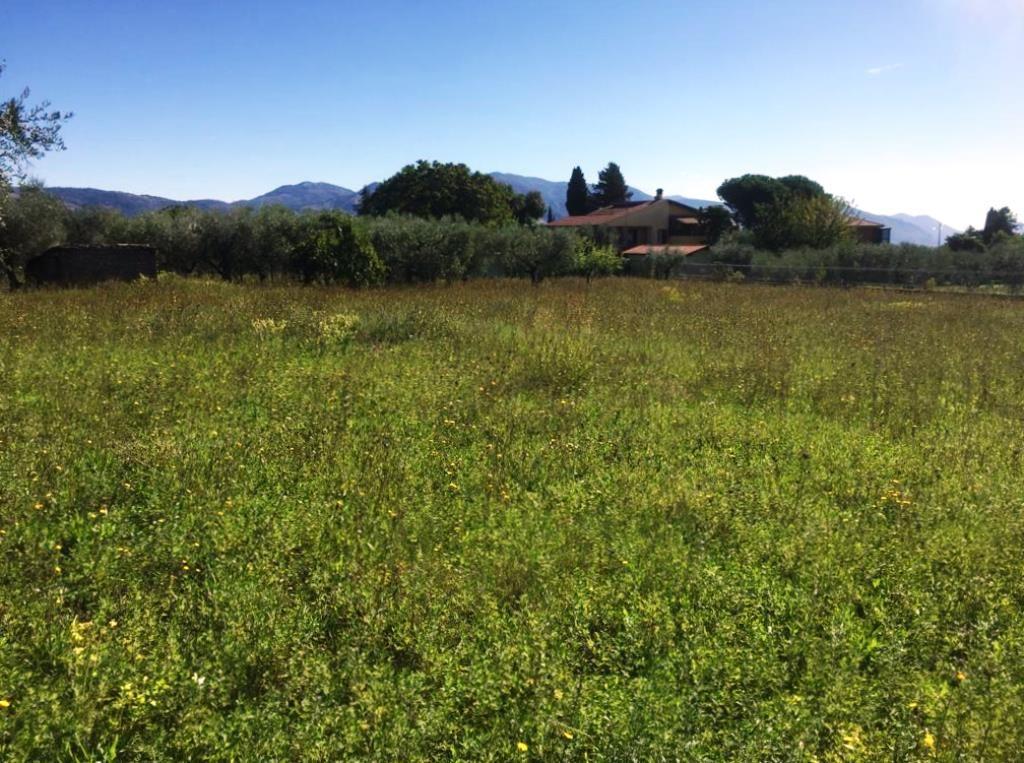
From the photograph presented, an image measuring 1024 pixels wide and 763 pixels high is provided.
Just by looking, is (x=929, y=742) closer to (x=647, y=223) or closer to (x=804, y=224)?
(x=804, y=224)

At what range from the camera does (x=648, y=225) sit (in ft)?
221

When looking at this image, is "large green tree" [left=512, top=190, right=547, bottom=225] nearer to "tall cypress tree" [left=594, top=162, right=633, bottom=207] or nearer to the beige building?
the beige building

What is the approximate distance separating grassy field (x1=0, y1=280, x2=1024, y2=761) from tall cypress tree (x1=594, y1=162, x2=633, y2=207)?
A: 3264 inches

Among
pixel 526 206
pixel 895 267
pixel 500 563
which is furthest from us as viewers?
pixel 526 206

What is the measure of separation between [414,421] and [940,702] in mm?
5175

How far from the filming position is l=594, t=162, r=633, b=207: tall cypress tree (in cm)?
8731

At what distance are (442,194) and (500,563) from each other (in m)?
52.6

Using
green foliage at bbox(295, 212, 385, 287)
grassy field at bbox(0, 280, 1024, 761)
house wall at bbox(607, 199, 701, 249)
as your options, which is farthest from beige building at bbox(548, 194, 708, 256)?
grassy field at bbox(0, 280, 1024, 761)

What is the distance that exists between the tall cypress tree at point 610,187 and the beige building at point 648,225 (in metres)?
16.6

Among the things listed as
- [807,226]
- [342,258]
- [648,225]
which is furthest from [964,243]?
[342,258]

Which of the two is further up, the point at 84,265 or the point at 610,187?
the point at 610,187

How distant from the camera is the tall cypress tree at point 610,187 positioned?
8731 centimetres

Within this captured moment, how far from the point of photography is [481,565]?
4273 millimetres

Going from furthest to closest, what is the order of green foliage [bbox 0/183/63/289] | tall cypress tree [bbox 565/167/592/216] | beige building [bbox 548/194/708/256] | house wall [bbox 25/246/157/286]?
tall cypress tree [bbox 565/167/592/216], beige building [bbox 548/194/708/256], green foliage [bbox 0/183/63/289], house wall [bbox 25/246/157/286]
